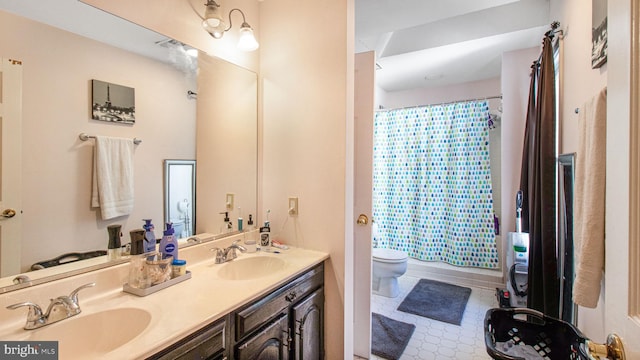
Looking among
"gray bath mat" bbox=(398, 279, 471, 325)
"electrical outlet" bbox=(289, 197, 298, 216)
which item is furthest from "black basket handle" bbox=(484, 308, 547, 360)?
"gray bath mat" bbox=(398, 279, 471, 325)

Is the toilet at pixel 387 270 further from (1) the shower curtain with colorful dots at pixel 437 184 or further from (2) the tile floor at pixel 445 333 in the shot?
Answer: (1) the shower curtain with colorful dots at pixel 437 184

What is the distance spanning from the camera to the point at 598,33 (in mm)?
1146

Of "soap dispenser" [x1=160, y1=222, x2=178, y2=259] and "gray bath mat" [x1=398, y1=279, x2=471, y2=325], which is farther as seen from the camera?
"gray bath mat" [x1=398, y1=279, x2=471, y2=325]

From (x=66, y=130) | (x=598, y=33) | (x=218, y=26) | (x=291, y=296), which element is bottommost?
(x=291, y=296)

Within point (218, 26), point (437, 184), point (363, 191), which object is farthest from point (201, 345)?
point (437, 184)

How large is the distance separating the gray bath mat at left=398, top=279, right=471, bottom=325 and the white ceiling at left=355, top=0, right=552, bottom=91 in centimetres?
247

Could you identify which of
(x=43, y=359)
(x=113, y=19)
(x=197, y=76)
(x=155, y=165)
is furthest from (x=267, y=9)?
(x=43, y=359)

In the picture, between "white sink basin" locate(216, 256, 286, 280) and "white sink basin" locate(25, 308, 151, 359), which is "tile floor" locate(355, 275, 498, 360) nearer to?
"white sink basin" locate(216, 256, 286, 280)

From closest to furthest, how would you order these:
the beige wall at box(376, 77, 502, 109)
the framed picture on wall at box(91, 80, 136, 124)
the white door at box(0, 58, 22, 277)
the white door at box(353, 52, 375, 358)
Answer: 1. the white door at box(0, 58, 22, 277)
2. the framed picture on wall at box(91, 80, 136, 124)
3. the white door at box(353, 52, 375, 358)
4. the beige wall at box(376, 77, 502, 109)

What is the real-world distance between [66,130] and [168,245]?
2.02 ft

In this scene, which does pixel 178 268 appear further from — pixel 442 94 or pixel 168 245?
pixel 442 94

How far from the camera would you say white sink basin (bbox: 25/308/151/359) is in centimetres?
90

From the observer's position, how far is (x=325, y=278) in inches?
69.6

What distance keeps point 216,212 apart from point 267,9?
1.41 metres
